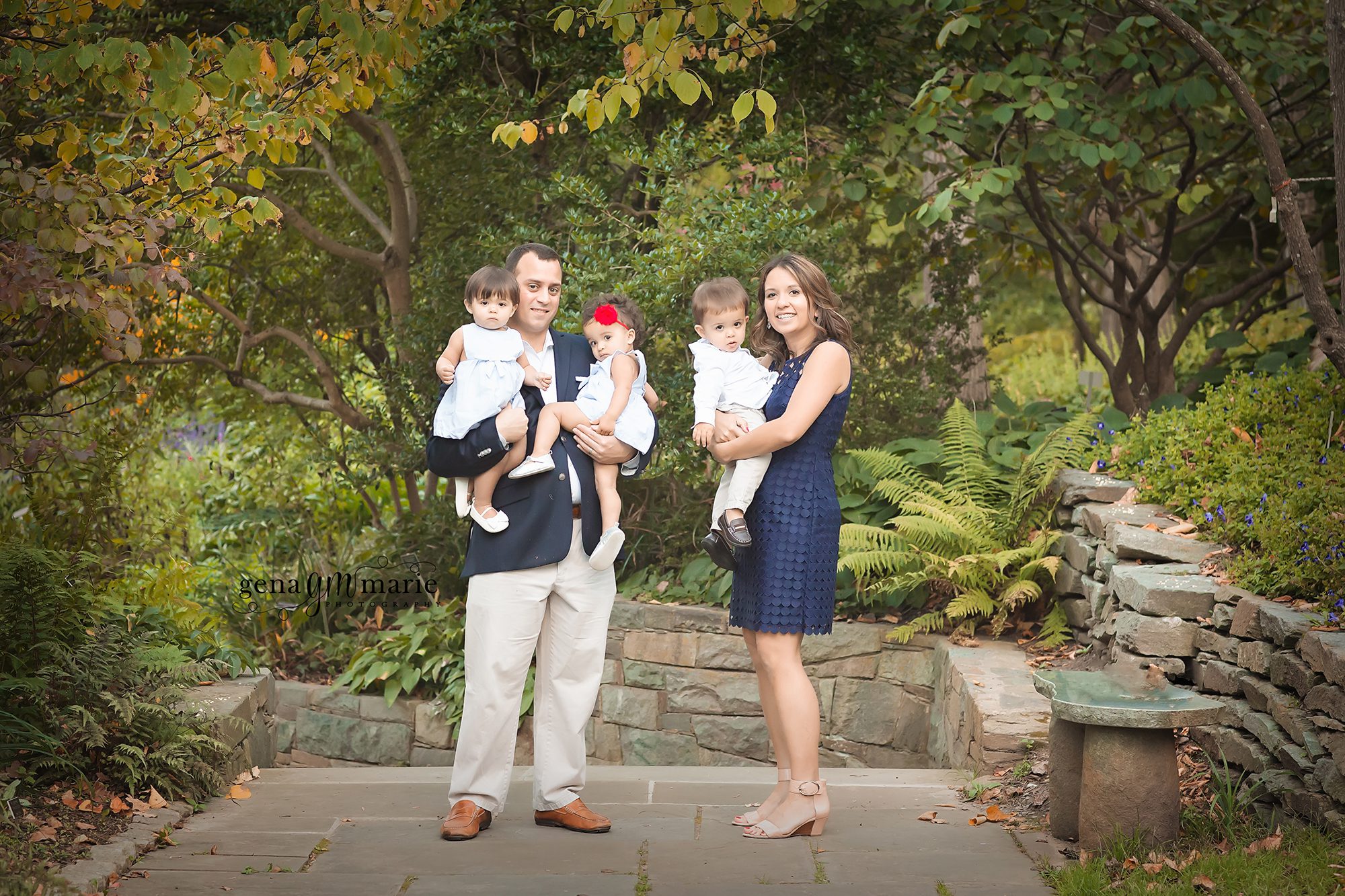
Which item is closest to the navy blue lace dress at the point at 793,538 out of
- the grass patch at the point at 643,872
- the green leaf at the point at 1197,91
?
the grass patch at the point at 643,872

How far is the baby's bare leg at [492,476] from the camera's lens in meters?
3.82

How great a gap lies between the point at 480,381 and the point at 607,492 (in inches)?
22.2

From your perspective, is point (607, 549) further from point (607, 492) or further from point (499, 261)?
point (499, 261)

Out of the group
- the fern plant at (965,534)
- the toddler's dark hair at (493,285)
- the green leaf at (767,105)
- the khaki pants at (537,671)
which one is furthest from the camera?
the fern plant at (965,534)

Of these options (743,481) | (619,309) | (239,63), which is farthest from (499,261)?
(743,481)

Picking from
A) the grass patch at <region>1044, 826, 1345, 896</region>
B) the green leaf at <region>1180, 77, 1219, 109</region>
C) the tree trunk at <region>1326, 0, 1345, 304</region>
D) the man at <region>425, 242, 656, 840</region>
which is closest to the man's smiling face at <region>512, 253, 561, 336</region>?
the man at <region>425, 242, 656, 840</region>

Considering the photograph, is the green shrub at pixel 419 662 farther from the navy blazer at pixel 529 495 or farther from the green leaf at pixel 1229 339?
the green leaf at pixel 1229 339

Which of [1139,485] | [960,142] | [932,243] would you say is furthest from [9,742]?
[932,243]

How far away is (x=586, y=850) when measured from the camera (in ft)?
12.1

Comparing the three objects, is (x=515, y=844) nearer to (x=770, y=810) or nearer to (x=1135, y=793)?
(x=770, y=810)

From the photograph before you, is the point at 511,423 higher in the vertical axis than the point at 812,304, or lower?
lower

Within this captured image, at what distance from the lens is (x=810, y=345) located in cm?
399

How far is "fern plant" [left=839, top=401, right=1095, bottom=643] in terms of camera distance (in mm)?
5852

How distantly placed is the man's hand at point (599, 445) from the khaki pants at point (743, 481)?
347 millimetres
